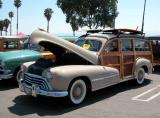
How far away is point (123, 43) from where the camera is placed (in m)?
9.27

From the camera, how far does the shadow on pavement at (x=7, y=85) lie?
31.3 ft


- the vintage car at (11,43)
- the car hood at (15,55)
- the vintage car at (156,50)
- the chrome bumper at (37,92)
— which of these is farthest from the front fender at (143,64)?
the vintage car at (11,43)

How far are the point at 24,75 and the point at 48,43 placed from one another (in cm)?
108

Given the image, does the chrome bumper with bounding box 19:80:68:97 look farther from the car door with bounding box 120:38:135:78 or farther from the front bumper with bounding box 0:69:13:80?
the car door with bounding box 120:38:135:78

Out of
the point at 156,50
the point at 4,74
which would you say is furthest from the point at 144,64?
the point at 4,74

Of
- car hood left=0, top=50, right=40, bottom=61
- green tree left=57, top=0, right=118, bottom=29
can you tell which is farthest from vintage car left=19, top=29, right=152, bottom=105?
green tree left=57, top=0, right=118, bottom=29

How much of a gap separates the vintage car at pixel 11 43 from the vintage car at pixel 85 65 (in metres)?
4.04

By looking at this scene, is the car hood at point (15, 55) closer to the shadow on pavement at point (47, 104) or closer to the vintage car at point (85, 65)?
the vintage car at point (85, 65)

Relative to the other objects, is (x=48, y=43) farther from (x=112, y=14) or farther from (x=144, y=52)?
(x=112, y=14)

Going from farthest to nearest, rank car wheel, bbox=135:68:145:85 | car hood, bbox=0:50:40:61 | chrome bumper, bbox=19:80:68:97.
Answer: car wheel, bbox=135:68:145:85, car hood, bbox=0:50:40:61, chrome bumper, bbox=19:80:68:97

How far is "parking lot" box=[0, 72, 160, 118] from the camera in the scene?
6.70 m

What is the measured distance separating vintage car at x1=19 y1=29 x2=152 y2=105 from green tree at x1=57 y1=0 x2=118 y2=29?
23574 mm

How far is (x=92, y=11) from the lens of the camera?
33.7m

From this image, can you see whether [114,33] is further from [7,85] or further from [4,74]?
[7,85]
